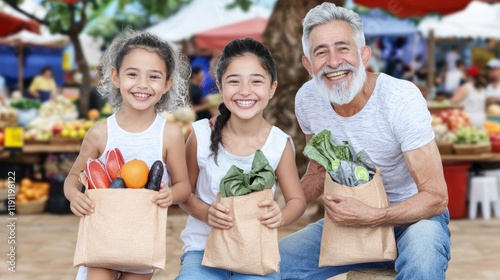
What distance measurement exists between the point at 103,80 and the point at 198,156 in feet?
1.81

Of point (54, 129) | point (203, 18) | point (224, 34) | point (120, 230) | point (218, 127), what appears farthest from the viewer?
point (203, 18)

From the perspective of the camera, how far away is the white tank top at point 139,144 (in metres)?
3.14

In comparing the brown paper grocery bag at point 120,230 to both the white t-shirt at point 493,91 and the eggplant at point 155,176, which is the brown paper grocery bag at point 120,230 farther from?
the white t-shirt at point 493,91

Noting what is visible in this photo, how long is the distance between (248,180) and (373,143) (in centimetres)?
64

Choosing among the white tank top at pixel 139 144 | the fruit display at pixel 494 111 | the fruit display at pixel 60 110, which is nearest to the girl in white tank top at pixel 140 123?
the white tank top at pixel 139 144

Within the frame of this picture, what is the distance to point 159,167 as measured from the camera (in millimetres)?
2916

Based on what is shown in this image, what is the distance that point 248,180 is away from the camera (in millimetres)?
2969

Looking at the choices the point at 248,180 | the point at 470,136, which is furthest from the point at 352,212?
→ the point at 470,136

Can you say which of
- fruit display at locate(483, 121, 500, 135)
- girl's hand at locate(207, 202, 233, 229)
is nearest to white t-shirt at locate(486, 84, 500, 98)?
fruit display at locate(483, 121, 500, 135)

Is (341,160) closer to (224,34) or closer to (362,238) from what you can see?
(362,238)

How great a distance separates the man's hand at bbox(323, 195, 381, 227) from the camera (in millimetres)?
2998

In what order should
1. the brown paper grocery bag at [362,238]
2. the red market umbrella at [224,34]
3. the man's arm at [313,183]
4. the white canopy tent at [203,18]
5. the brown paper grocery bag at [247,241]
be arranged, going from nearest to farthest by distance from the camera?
the brown paper grocery bag at [247,241] < the brown paper grocery bag at [362,238] < the man's arm at [313,183] < the red market umbrella at [224,34] < the white canopy tent at [203,18]

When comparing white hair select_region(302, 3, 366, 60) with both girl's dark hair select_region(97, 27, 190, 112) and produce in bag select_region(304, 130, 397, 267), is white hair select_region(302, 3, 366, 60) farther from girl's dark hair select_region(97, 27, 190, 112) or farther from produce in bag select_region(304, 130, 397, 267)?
girl's dark hair select_region(97, 27, 190, 112)

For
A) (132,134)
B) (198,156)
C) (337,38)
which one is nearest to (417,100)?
(337,38)
